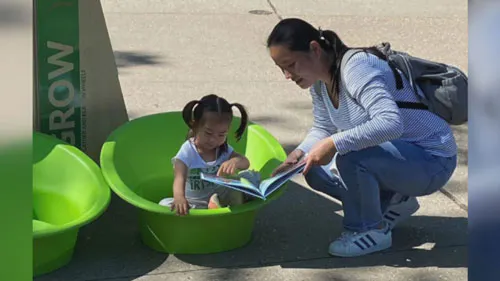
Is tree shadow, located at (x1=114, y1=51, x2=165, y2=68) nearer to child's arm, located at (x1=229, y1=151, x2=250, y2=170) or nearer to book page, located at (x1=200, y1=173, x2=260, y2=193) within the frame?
child's arm, located at (x1=229, y1=151, x2=250, y2=170)

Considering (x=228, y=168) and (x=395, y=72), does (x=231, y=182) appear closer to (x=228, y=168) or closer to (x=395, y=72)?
(x=228, y=168)

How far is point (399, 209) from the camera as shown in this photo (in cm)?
401

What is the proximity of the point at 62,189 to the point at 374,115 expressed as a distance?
4.24 ft

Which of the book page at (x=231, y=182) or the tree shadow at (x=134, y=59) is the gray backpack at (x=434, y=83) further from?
the tree shadow at (x=134, y=59)

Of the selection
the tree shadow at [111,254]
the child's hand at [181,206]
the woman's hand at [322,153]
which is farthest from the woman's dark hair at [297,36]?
the tree shadow at [111,254]

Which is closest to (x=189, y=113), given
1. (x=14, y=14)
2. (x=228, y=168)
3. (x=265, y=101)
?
(x=228, y=168)

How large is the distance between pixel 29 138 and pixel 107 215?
2.51m

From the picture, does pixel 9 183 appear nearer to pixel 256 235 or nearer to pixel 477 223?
pixel 477 223

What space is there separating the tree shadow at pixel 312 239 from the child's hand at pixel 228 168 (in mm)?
315

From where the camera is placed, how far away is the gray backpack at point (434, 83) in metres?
3.64

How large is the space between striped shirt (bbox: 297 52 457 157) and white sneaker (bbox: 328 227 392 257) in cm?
37

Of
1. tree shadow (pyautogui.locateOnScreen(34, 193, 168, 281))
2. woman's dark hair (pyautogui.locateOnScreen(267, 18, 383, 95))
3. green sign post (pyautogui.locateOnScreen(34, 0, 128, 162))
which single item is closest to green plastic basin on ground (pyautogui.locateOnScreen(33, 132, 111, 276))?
tree shadow (pyautogui.locateOnScreen(34, 193, 168, 281))

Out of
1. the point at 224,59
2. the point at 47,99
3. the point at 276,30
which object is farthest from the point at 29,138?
the point at 224,59

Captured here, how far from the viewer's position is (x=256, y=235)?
4.07 m
